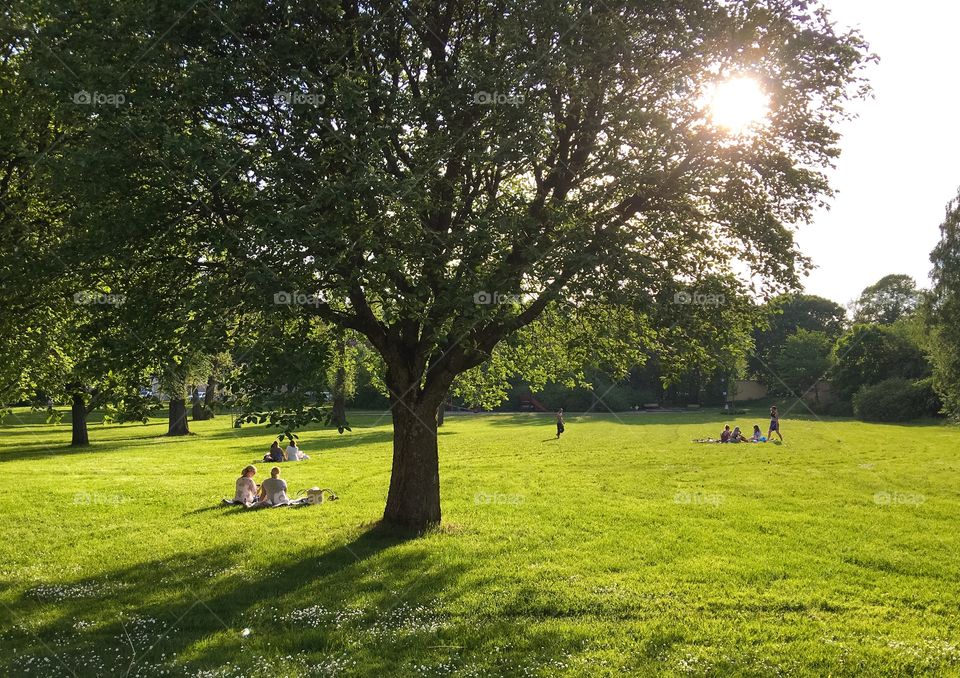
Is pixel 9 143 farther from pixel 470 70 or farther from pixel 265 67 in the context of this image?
pixel 470 70

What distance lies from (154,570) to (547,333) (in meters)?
10.8

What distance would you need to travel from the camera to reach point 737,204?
13.9 m

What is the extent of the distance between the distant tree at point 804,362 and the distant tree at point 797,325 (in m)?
5.88

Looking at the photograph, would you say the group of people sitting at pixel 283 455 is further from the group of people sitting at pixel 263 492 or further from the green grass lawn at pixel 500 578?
the group of people sitting at pixel 263 492

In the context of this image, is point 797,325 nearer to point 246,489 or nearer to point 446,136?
point 246,489

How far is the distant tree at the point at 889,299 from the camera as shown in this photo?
107188mm

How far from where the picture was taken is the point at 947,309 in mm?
42781

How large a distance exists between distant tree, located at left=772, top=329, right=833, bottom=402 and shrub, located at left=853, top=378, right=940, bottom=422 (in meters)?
16.8

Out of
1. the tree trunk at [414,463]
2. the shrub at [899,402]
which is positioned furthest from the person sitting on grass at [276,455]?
the shrub at [899,402]

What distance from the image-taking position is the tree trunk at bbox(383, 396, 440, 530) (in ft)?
49.7

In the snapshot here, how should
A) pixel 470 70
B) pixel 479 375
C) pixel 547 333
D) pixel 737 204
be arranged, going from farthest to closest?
pixel 479 375 → pixel 547 333 → pixel 737 204 → pixel 470 70

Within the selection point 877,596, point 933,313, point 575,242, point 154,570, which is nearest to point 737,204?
point 575,242

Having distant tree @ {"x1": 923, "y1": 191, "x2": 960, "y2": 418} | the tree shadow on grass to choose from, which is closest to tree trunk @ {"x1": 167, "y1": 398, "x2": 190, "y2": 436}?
the tree shadow on grass

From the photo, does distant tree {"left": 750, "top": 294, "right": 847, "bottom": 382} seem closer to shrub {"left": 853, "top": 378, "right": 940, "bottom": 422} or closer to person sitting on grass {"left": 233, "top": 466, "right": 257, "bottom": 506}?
shrub {"left": 853, "top": 378, "right": 940, "bottom": 422}
